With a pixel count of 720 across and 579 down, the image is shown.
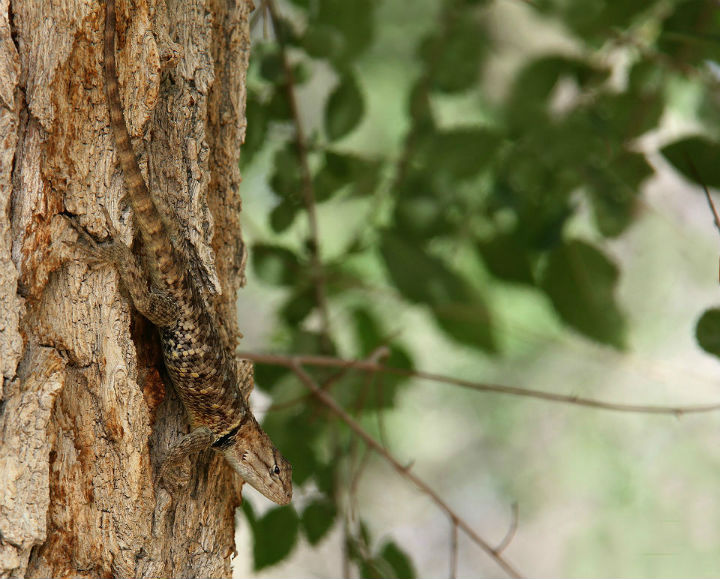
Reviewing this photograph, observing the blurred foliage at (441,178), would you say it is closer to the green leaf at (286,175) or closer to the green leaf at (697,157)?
the green leaf at (286,175)

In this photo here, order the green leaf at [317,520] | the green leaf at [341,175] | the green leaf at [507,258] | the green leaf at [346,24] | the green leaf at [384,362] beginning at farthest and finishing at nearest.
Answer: the green leaf at [507,258] < the green leaf at [384,362] < the green leaf at [341,175] < the green leaf at [346,24] < the green leaf at [317,520]

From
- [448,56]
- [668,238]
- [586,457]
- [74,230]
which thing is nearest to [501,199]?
[448,56]

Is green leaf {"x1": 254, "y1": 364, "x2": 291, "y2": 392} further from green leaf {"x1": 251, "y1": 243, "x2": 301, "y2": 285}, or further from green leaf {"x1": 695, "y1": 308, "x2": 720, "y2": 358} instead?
green leaf {"x1": 695, "y1": 308, "x2": 720, "y2": 358}

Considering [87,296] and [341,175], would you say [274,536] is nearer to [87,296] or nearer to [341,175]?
[87,296]

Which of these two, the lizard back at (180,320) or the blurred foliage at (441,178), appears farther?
the blurred foliage at (441,178)

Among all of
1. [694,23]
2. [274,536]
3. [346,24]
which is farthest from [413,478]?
[694,23]

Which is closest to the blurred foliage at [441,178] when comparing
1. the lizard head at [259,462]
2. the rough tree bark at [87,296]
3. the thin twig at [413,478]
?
the lizard head at [259,462]

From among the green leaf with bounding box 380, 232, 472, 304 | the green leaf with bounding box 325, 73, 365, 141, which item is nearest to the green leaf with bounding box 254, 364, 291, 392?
the green leaf with bounding box 380, 232, 472, 304
